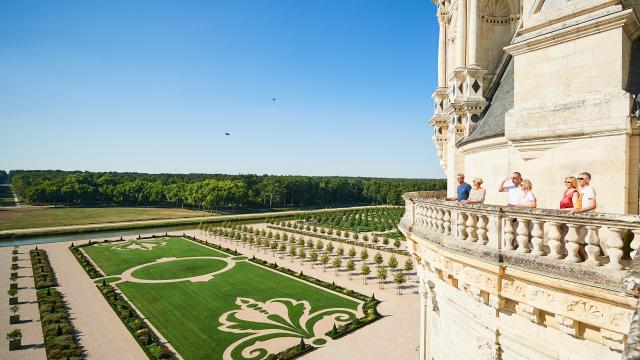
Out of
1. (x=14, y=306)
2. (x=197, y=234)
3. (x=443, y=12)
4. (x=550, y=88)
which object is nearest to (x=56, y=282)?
(x=14, y=306)

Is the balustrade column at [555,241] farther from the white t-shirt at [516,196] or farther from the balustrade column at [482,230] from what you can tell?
the white t-shirt at [516,196]

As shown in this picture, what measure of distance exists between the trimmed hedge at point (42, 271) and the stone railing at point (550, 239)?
44.9 metres

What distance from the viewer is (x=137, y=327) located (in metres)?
27.8

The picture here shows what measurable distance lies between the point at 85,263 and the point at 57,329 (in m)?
23.0

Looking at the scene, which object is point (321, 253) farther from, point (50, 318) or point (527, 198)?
point (527, 198)

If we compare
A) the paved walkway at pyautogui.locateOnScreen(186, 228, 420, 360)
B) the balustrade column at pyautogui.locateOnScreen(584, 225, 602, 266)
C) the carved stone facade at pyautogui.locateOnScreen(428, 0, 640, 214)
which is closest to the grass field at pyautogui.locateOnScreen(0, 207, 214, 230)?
the paved walkway at pyautogui.locateOnScreen(186, 228, 420, 360)

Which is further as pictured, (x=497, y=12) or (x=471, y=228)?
(x=497, y=12)

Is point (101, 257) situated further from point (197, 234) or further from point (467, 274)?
point (467, 274)

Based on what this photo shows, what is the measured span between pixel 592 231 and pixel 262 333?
26.7m

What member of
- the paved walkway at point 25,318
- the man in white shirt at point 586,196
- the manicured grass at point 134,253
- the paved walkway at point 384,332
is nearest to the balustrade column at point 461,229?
the man in white shirt at point 586,196

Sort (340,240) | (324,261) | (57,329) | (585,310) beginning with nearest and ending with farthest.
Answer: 1. (585,310)
2. (57,329)
3. (324,261)
4. (340,240)

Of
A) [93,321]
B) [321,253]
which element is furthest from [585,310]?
[321,253]

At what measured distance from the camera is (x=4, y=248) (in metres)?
58.8

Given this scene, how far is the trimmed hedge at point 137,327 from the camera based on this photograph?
24188 millimetres
